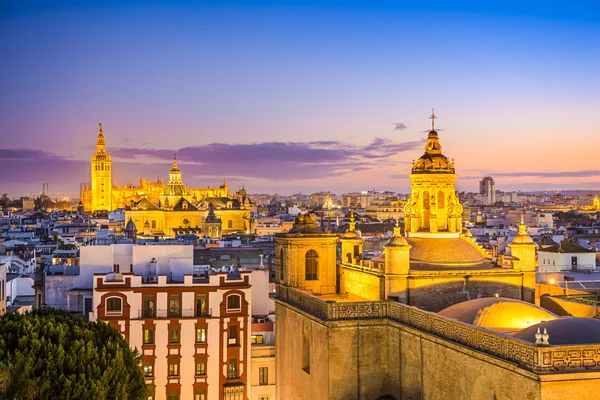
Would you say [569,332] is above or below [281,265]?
below

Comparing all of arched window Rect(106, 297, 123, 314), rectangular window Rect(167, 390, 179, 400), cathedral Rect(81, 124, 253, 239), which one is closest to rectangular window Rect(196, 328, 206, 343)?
rectangular window Rect(167, 390, 179, 400)

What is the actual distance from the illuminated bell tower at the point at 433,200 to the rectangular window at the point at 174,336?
37.8ft

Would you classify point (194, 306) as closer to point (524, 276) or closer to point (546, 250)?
point (524, 276)

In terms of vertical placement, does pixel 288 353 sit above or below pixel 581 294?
A: below

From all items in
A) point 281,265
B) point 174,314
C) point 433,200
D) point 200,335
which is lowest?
point 200,335

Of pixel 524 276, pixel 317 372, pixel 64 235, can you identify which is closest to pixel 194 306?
pixel 317 372

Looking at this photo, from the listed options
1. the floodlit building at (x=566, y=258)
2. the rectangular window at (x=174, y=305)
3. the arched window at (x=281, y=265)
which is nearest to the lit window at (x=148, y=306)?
the rectangular window at (x=174, y=305)

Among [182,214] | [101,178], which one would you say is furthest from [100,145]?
[182,214]

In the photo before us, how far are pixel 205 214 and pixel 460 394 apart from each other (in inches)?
4323

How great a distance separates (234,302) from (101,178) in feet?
543

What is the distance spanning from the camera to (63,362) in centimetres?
2005

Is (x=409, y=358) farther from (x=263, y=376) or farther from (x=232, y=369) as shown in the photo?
(x=263, y=376)

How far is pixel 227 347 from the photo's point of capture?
107 ft

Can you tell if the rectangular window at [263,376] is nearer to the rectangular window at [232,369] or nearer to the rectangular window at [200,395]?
the rectangular window at [232,369]
